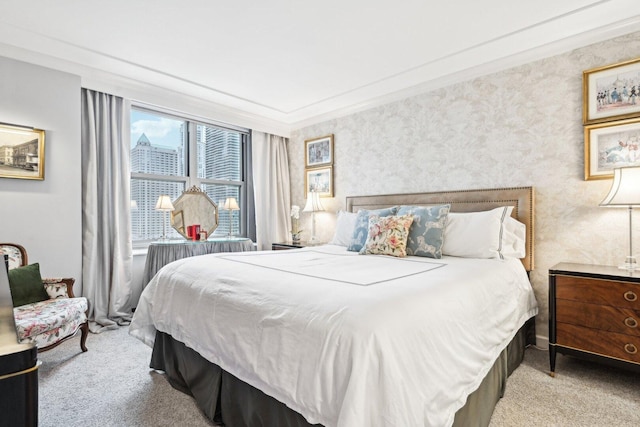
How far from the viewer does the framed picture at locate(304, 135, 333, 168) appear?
4.45 metres

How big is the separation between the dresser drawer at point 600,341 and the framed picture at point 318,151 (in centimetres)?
308

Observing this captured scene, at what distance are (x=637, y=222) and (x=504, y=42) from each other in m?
1.70

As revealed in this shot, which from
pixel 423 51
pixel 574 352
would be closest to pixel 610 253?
pixel 574 352

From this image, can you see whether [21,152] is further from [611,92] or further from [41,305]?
[611,92]

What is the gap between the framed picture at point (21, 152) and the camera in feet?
8.74

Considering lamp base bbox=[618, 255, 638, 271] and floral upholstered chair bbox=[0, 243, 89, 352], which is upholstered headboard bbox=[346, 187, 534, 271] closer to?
lamp base bbox=[618, 255, 638, 271]

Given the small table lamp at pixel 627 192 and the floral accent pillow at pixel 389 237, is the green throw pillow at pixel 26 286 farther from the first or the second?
the small table lamp at pixel 627 192

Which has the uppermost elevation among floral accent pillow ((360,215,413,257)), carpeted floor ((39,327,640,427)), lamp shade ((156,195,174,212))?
lamp shade ((156,195,174,212))

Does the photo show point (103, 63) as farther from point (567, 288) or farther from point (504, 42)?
point (567, 288)

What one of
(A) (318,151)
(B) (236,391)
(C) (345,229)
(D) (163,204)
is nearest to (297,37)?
(C) (345,229)

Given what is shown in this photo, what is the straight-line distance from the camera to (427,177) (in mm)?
3469

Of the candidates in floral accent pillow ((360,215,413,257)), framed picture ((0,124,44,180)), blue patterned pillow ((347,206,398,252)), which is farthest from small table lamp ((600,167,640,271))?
framed picture ((0,124,44,180))

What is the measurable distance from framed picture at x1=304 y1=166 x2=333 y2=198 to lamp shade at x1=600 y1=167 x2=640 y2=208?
9.47 feet

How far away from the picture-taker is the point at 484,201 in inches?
118
